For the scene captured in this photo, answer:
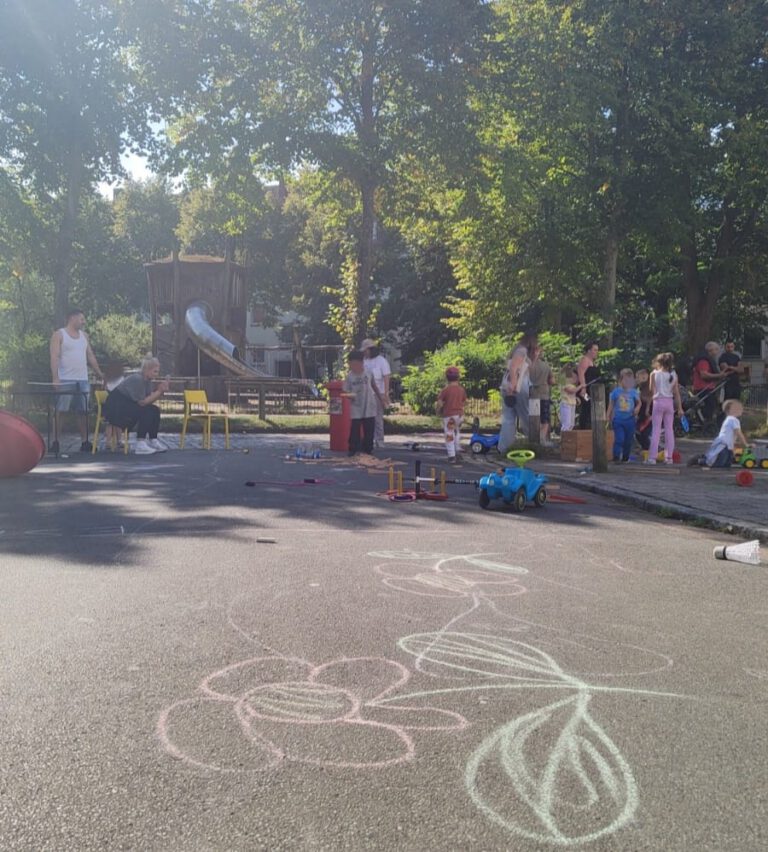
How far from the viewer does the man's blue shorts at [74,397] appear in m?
14.0

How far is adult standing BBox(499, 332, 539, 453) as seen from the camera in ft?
48.1

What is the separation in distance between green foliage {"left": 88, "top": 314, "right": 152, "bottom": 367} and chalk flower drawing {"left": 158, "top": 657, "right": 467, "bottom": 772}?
42.5m

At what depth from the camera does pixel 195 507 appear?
888 cm

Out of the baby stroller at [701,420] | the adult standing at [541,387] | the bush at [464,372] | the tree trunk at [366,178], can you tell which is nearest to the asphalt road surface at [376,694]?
the adult standing at [541,387]

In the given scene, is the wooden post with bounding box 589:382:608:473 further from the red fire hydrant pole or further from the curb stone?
the red fire hydrant pole

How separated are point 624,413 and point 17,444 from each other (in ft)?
28.4

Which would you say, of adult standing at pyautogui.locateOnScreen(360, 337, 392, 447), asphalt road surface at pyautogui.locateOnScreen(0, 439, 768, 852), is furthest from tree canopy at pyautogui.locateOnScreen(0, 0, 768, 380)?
asphalt road surface at pyautogui.locateOnScreen(0, 439, 768, 852)

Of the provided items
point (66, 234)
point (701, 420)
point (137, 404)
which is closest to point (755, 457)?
point (701, 420)

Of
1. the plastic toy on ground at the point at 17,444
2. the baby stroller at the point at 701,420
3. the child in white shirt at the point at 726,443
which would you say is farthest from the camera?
the baby stroller at the point at 701,420

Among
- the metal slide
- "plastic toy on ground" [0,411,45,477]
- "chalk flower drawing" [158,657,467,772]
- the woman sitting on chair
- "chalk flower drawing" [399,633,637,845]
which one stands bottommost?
"chalk flower drawing" [399,633,637,845]

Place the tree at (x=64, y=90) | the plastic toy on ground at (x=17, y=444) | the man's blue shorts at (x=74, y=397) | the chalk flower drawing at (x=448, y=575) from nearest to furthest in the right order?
the chalk flower drawing at (x=448, y=575), the plastic toy on ground at (x=17, y=444), the man's blue shorts at (x=74, y=397), the tree at (x=64, y=90)

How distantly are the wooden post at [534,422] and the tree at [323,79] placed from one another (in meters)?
10.5

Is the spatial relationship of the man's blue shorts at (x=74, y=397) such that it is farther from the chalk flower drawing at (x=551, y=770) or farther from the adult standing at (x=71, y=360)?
the chalk flower drawing at (x=551, y=770)

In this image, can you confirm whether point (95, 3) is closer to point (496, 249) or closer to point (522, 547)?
point (496, 249)
